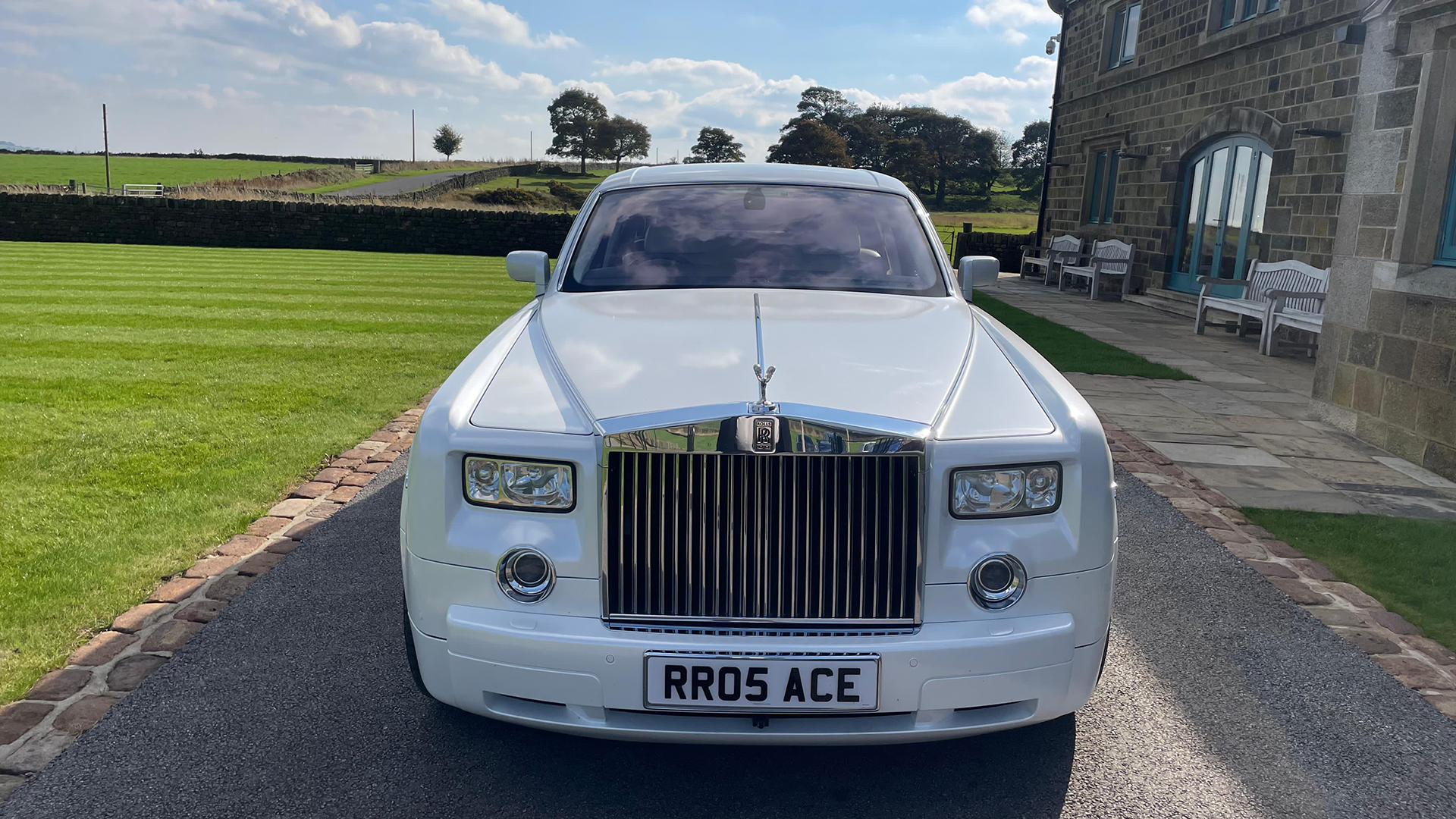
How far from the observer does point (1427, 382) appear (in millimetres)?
7004

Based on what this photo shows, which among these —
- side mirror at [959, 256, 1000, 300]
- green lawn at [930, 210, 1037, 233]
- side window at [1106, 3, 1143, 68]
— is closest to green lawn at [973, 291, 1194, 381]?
side mirror at [959, 256, 1000, 300]

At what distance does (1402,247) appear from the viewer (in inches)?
287

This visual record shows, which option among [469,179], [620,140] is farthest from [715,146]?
[469,179]

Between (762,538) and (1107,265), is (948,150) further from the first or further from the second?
(762,538)

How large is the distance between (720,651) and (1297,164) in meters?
14.5

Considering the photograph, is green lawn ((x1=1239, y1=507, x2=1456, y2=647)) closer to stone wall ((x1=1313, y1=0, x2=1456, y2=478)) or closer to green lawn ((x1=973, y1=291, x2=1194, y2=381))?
stone wall ((x1=1313, y1=0, x2=1456, y2=478))

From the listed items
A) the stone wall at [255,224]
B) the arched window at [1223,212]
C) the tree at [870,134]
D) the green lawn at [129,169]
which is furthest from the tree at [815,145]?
the arched window at [1223,212]

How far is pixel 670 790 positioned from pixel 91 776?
62.4 inches

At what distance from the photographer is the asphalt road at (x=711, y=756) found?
278 cm

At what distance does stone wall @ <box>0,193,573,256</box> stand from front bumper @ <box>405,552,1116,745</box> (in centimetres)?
3025

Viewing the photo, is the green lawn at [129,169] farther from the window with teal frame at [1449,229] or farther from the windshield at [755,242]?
the window with teal frame at [1449,229]

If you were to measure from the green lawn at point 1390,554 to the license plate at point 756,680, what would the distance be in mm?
3026

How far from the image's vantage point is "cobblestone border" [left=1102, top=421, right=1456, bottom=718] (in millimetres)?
3793

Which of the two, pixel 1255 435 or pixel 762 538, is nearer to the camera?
pixel 762 538
